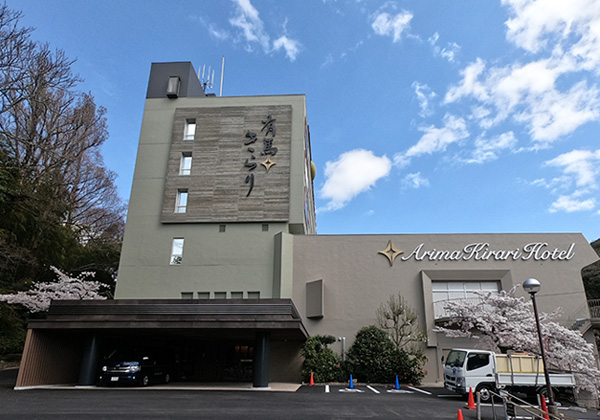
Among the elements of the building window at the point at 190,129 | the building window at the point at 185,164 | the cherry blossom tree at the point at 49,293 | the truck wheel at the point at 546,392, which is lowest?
the truck wheel at the point at 546,392

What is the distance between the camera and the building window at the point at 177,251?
88.2 feet

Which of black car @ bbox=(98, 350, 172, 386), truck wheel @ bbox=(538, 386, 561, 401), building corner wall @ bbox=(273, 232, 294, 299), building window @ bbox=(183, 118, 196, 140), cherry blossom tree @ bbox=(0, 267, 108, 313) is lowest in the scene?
truck wheel @ bbox=(538, 386, 561, 401)

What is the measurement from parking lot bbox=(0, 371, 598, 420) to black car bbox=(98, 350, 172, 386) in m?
0.53

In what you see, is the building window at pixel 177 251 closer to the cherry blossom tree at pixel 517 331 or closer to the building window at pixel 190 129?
the building window at pixel 190 129

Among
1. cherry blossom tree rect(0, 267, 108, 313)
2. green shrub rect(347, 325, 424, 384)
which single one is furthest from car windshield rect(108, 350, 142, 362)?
green shrub rect(347, 325, 424, 384)

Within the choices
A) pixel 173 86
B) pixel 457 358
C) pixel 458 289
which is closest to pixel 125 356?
pixel 457 358

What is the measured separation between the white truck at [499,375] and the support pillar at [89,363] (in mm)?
15802

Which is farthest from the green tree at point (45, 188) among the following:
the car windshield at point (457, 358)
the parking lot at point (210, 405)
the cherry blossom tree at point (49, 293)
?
the car windshield at point (457, 358)

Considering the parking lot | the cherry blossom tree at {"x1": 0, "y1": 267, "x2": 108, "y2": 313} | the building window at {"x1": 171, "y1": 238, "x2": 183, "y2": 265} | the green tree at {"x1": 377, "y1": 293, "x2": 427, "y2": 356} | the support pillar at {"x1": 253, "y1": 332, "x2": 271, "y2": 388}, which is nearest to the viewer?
the parking lot

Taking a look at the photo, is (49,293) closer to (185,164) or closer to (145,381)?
(185,164)

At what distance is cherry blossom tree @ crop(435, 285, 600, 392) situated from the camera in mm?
19172

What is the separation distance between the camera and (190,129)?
30.2 meters

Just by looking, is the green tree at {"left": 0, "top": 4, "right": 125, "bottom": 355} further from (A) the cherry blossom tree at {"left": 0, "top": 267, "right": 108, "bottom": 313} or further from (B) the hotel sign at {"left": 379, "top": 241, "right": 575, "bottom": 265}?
(B) the hotel sign at {"left": 379, "top": 241, "right": 575, "bottom": 265}

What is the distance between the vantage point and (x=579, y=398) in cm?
1773
